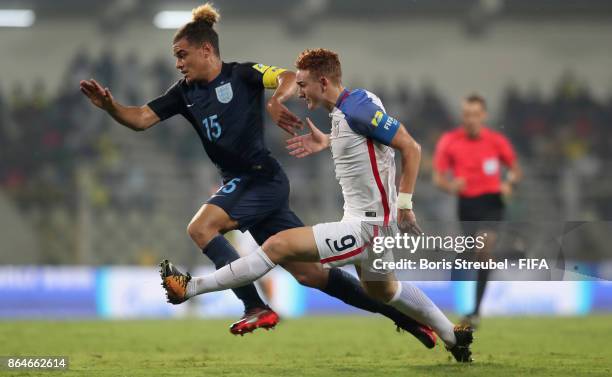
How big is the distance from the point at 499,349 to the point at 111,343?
10.9 feet

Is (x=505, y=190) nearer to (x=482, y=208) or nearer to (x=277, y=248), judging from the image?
(x=482, y=208)

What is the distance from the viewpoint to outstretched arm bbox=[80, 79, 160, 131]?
6.64m

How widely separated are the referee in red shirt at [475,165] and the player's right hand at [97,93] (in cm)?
425

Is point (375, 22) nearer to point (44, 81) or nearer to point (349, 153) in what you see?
point (44, 81)

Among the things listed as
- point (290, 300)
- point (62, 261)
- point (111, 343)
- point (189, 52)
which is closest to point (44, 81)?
point (62, 261)

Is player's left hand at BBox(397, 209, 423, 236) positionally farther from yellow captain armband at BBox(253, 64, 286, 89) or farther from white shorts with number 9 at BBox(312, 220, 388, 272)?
yellow captain armband at BBox(253, 64, 286, 89)

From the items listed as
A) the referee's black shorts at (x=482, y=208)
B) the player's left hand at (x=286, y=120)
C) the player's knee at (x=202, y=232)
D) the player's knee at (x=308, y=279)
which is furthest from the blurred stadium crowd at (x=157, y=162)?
the player's left hand at (x=286, y=120)

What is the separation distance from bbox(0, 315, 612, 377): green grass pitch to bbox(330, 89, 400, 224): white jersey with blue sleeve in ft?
3.26

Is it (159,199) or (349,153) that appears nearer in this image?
(349,153)

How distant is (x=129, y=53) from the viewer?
69.7 feet

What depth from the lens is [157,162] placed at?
19516 millimetres

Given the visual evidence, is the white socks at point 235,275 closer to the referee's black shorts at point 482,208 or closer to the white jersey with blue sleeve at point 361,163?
the white jersey with blue sleeve at point 361,163

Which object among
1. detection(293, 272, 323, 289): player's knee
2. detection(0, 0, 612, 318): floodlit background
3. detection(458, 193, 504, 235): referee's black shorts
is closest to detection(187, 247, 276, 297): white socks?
detection(293, 272, 323, 289): player's knee

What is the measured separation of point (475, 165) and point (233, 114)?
4.01m
